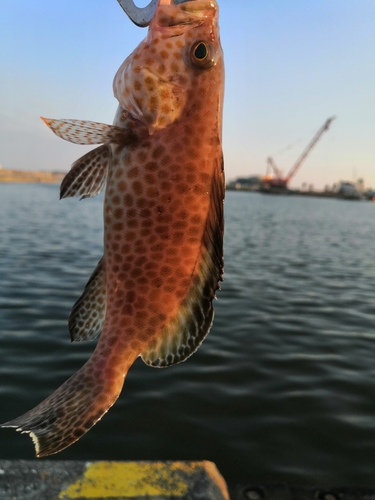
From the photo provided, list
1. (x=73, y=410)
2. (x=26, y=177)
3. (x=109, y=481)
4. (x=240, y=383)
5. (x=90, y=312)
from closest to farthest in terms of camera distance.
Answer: (x=73, y=410)
(x=90, y=312)
(x=109, y=481)
(x=240, y=383)
(x=26, y=177)

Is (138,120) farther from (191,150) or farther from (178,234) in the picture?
(178,234)

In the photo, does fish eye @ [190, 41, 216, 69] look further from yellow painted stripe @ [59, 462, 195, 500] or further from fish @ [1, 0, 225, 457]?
yellow painted stripe @ [59, 462, 195, 500]

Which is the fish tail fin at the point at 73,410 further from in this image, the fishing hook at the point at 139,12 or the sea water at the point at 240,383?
the sea water at the point at 240,383

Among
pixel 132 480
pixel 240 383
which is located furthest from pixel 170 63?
pixel 240 383

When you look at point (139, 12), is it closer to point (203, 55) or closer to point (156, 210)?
point (203, 55)

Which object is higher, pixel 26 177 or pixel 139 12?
pixel 26 177

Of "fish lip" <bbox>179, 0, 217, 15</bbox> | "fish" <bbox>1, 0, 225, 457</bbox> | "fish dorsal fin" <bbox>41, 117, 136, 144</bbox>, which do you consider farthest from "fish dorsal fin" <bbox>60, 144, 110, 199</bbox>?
"fish lip" <bbox>179, 0, 217, 15</bbox>
